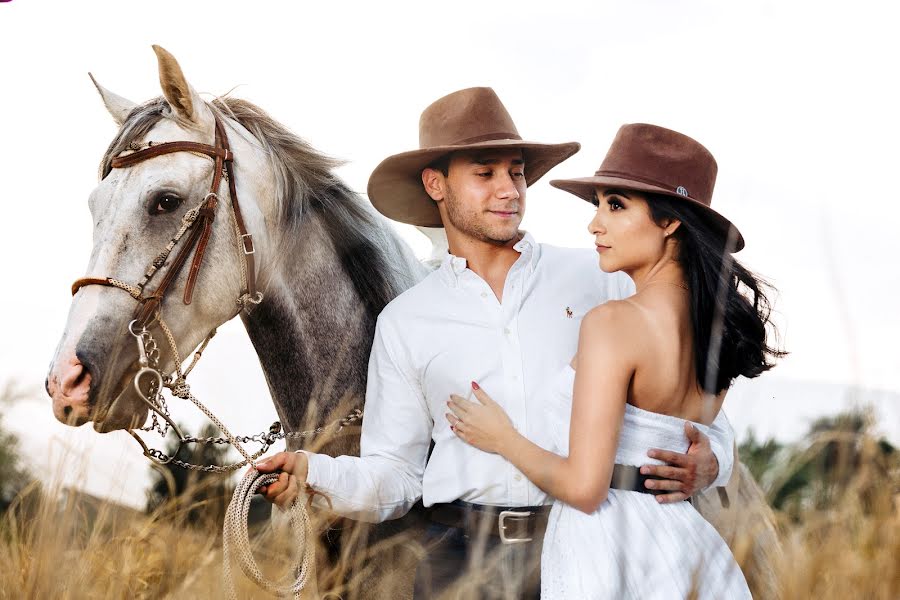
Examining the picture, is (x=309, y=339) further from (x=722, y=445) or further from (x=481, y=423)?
(x=722, y=445)

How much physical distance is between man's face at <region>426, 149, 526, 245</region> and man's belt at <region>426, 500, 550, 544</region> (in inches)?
41.0

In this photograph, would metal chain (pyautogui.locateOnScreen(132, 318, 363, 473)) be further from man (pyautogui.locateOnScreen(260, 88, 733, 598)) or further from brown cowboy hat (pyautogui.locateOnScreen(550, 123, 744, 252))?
brown cowboy hat (pyautogui.locateOnScreen(550, 123, 744, 252))

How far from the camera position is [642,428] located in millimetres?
2531

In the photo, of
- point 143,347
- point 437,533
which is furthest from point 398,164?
point 437,533

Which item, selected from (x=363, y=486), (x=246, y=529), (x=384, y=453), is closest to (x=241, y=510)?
(x=246, y=529)

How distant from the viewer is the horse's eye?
320 centimetres

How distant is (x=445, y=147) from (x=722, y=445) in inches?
61.7

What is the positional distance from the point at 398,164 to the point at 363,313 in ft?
2.18

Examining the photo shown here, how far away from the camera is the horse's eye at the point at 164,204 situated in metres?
3.20

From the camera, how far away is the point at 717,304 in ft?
8.16

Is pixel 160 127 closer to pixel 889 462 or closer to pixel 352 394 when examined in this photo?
pixel 352 394

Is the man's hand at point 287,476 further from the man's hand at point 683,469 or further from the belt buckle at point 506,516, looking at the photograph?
the man's hand at point 683,469

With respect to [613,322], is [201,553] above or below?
below

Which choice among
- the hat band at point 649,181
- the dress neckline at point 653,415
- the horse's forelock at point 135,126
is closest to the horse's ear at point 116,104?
the horse's forelock at point 135,126
